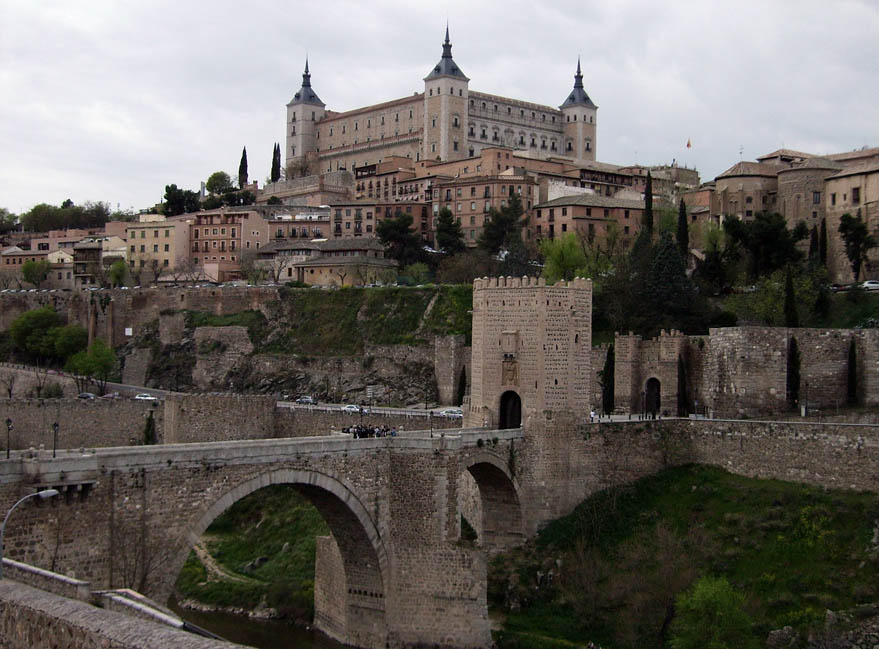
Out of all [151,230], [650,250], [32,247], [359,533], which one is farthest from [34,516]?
[32,247]

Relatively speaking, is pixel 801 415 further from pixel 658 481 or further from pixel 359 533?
pixel 359 533

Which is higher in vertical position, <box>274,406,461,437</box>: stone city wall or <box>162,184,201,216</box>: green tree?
<box>162,184,201,216</box>: green tree

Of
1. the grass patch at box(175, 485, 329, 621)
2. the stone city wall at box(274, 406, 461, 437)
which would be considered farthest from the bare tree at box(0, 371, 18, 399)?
the grass patch at box(175, 485, 329, 621)

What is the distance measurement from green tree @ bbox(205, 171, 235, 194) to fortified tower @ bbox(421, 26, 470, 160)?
79.7 ft

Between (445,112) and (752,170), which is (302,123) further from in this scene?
(752,170)

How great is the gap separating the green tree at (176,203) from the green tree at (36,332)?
35854 millimetres

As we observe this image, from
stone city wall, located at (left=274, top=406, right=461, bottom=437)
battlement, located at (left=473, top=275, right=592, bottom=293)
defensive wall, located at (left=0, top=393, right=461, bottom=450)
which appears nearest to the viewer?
battlement, located at (left=473, top=275, right=592, bottom=293)

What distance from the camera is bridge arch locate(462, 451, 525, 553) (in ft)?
122

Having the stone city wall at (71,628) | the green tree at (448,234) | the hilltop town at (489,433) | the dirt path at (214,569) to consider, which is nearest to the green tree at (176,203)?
the hilltop town at (489,433)

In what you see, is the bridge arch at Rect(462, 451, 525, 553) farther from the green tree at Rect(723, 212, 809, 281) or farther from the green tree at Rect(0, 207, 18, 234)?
the green tree at Rect(0, 207, 18, 234)

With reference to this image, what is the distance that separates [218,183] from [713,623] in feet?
347

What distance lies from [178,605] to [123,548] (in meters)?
13.9

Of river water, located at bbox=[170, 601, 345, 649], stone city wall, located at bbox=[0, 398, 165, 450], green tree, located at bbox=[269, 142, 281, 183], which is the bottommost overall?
river water, located at bbox=[170, 601, 345, 649]

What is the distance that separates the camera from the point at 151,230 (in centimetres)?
9631
